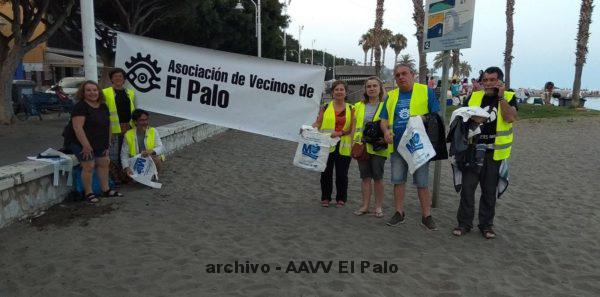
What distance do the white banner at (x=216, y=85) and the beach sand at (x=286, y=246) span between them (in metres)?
1.11

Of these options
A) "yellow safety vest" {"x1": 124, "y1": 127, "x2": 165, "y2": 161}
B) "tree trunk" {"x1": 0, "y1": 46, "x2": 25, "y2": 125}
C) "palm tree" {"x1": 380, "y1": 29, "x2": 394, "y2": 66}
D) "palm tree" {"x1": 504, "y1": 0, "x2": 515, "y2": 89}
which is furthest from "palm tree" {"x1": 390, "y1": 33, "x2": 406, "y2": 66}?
"yellow safety vest" {"x1": 124, "y1": 127, "x2": 165, "y2": 161}

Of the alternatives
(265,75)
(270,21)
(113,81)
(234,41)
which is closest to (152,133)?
(113,81)

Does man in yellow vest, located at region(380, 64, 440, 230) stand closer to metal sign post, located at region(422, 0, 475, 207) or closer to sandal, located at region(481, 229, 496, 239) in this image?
sandal, located at region(481, 229, 496, 239)

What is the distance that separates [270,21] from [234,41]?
3.86 m

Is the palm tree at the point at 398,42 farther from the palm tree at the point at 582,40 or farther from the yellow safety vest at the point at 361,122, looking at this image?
the yellow safety vest at the point at 361,122

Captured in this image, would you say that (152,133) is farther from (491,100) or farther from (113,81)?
(491,100)

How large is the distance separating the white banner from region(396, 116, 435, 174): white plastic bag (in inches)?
62.9

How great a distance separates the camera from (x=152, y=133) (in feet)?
21.8

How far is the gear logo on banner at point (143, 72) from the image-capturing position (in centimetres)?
609

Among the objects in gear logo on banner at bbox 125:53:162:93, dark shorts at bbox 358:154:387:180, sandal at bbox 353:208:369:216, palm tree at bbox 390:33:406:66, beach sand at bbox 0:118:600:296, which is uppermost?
palm tree at bbox 390:33:406:66

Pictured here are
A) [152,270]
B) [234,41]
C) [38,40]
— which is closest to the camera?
[152,270]

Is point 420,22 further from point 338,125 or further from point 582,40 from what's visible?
point 338,125

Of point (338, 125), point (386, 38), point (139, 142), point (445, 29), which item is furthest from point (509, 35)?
point (386, 38)

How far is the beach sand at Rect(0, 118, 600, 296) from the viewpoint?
144 inches
